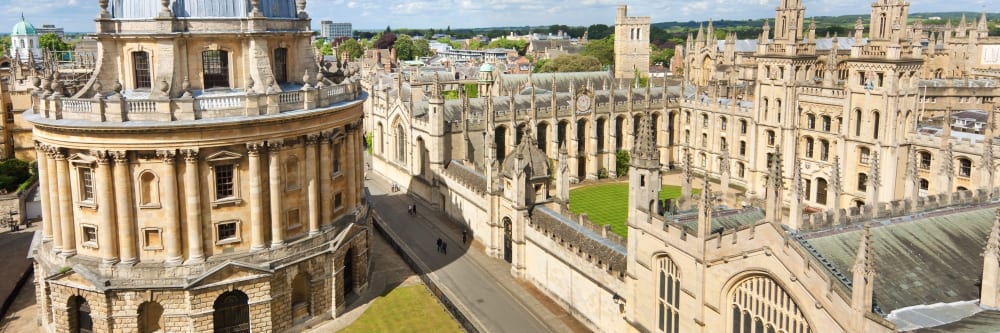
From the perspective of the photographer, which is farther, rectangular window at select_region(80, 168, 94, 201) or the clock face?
the clock face

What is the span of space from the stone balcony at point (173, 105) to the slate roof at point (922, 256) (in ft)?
69.5

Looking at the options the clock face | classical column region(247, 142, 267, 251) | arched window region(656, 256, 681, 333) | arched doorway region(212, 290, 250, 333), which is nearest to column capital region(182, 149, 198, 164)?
classical column region(247, 142, 267, 251)

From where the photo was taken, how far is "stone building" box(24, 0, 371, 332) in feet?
98.3

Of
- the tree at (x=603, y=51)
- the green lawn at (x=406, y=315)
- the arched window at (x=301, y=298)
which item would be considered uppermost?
the tree at (x=603, y=51)

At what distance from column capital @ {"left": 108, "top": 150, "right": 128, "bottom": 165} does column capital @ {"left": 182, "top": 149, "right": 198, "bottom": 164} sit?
2233 millimetres

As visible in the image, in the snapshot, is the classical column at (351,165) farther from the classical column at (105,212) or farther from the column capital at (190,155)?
the classical column at (105,212)

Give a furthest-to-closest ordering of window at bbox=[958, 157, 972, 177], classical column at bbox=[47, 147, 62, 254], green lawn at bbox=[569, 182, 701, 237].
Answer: green lawn at bbox=[569, 182, 701, 237] → window at bbox=[958, 157, 972, 177] → classical column at bbox=[47, 147, 62, 254]

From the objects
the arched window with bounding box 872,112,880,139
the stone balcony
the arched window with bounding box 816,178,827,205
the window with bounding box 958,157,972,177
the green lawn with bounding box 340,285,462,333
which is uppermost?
the stone balcony

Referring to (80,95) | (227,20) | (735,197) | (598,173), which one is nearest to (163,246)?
(80,95)

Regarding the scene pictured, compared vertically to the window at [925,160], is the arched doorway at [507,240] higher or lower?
lower

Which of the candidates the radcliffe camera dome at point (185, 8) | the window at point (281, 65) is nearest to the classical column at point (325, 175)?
the window at point (281, 65)

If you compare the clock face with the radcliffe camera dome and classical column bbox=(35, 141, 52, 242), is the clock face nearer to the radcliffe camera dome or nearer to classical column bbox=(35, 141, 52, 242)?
the radcliffe camera dome

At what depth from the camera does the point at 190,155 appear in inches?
1179

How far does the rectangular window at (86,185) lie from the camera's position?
30.9 meters
